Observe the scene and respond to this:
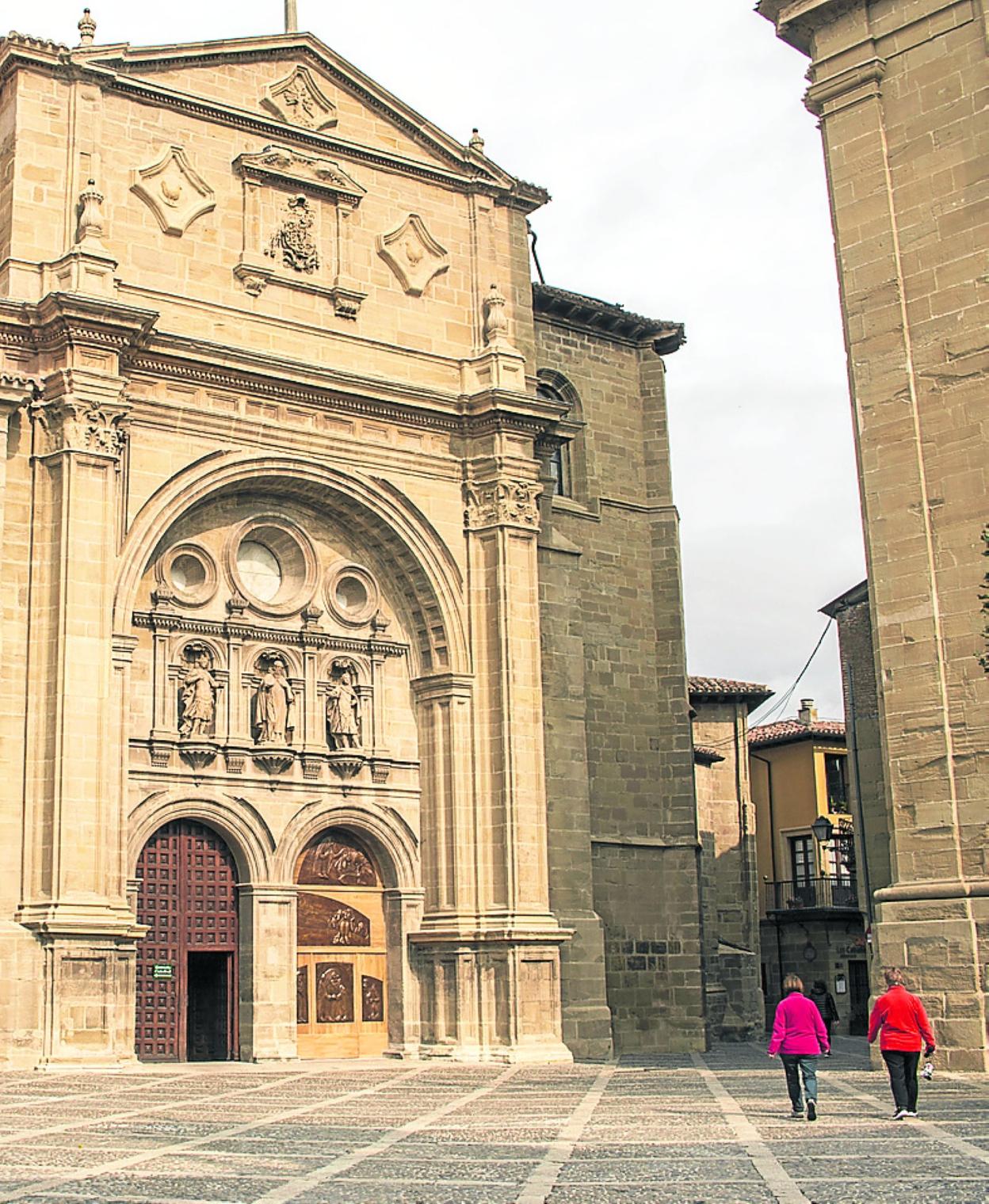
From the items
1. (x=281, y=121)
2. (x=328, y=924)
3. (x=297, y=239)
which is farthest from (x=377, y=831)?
(x=281, y=121)

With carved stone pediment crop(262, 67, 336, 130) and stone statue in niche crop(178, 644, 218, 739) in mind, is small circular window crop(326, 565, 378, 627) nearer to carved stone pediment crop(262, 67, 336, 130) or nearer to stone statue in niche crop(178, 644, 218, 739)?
stone statue in niche crop(178, 644, 218, 739)

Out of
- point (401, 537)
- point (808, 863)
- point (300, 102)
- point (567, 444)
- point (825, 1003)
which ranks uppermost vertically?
point (300, 102)

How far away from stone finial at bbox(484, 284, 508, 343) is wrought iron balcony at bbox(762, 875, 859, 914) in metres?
23.9

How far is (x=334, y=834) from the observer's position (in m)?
26.2

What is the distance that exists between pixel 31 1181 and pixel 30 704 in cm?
1250

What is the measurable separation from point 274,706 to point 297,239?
25.5 feet

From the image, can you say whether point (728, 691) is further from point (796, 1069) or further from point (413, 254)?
point (796, 1069)

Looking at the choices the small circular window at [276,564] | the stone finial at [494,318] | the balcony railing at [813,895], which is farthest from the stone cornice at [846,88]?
the balcony railing at [813,895]

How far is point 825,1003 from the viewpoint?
135 ft

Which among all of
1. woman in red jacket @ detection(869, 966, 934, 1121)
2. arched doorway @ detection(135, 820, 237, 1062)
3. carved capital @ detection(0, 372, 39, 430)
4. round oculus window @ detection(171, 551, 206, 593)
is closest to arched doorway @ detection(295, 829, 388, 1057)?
arched doorway @ detection(135, 820, 237, 1062)

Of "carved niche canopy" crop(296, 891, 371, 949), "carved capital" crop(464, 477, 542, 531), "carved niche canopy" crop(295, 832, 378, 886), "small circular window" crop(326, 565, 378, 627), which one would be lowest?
"carved niche canopy" crop(296, 891, 371, 949)

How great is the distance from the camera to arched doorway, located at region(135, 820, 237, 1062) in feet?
78.3

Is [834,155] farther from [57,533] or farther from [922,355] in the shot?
[57,533]

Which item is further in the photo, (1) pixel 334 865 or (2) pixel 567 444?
(2) pixel 567 444
